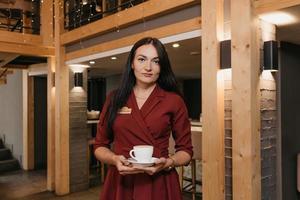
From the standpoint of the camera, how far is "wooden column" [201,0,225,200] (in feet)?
8.82

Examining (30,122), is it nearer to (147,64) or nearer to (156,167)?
(147,64)

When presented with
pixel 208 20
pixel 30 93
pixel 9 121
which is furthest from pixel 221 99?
pixel 9 121

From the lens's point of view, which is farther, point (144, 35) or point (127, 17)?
point (127, 17)

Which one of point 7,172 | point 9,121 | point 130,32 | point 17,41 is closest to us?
point 130,32

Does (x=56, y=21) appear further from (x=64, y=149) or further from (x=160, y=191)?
(x=160, y=191)

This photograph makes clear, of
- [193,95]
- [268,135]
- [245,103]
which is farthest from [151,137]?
[193,95]

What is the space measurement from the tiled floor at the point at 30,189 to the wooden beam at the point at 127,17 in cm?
254

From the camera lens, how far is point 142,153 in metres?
1.09

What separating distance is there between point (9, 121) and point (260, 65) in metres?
7.00

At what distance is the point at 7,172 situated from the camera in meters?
6.89

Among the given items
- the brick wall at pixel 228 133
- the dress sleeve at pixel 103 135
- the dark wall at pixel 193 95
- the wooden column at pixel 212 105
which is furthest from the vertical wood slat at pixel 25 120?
the dress sleeve at pixel 103 135

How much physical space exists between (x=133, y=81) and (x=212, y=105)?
157 centimetres

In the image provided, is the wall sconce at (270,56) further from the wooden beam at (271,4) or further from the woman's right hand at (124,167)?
the woman's right hand at (124,167)

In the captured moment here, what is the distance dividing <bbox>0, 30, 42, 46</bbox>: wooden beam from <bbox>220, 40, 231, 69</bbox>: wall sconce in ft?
12.2
